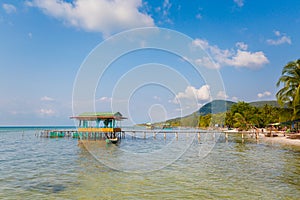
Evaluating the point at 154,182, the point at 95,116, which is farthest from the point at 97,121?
the point at 154,182

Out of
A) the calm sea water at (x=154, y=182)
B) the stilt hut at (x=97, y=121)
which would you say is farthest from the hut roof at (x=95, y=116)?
the calm sea water at (x=154, y=182)

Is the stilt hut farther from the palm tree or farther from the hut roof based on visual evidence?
the palm tree

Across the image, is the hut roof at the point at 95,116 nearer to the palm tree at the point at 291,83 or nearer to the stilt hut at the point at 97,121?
the stilt hut at the point at 97,121

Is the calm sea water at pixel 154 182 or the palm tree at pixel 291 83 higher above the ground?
the palm tree at pixel 291 83

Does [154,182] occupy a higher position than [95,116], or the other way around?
[95,116]

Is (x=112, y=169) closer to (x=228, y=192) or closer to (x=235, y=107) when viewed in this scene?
(x=228, y=192)

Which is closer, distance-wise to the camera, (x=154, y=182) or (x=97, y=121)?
(x=154, y=182)

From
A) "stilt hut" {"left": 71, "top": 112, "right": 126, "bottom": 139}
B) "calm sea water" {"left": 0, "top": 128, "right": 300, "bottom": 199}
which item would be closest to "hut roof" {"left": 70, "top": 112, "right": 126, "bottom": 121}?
"stilt hut" {"left": 71, "top": 112, "right": 126, "bottom": 139}

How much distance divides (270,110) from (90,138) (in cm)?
4179

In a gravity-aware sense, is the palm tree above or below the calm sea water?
above

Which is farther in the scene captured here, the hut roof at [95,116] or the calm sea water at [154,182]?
the hut roof at [95,116]

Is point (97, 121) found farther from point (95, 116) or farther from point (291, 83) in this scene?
point (291, 83)

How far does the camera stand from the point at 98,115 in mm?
30094

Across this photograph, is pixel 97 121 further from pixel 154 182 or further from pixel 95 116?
pixel 154 182
